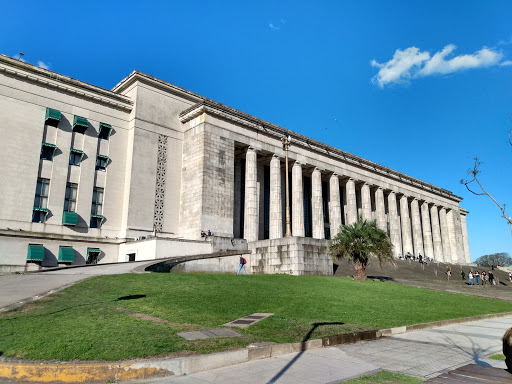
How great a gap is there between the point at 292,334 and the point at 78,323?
4564 millimetres

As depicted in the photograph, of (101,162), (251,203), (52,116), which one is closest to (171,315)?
(52,116)

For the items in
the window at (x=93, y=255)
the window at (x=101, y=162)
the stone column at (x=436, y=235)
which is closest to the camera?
the window at (x=93, y=255)

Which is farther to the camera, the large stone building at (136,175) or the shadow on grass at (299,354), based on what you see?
the large stone building at (136,175)

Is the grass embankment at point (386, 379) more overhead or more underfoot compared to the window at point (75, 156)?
more underfoot

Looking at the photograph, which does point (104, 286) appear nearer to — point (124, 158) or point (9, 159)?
point (9, 159)

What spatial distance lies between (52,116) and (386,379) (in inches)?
1236

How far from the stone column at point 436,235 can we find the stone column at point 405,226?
19.1ft

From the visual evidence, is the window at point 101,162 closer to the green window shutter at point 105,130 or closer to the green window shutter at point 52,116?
the green window shutter at point 105,130

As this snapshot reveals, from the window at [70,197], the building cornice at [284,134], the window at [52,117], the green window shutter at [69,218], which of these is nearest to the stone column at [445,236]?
the building cornice at [284,134]

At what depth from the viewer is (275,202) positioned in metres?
40.1

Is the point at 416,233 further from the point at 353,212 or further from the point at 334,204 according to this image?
the point at 334,204

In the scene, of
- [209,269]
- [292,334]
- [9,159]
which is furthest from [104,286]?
[9,159]

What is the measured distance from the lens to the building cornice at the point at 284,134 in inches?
1436

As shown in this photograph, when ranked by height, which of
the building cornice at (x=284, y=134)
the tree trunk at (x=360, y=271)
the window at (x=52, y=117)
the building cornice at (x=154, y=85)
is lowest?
the tree trunk at (x=360, y=271)
